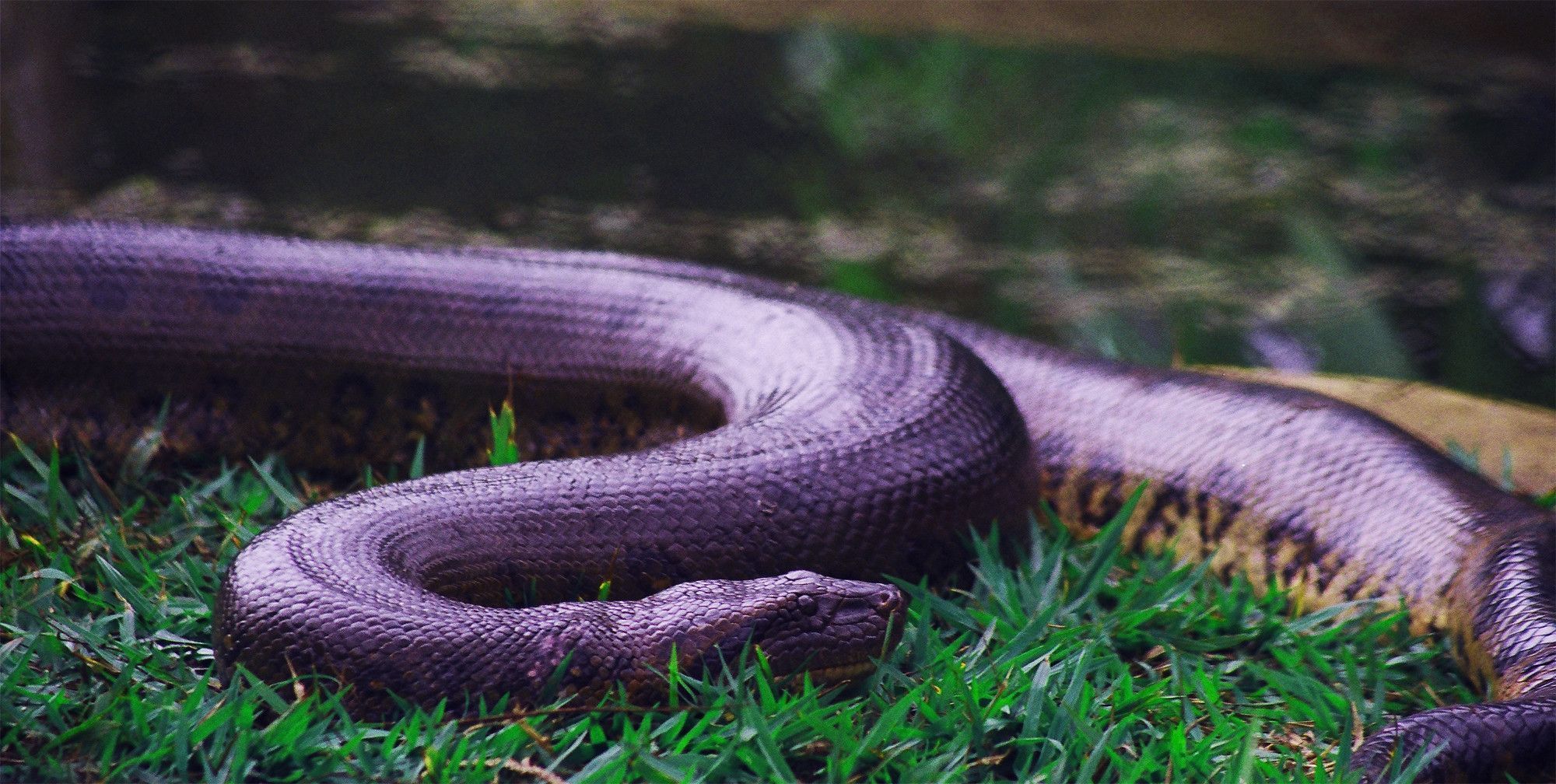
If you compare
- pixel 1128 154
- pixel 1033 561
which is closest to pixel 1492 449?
pixel 1033 561

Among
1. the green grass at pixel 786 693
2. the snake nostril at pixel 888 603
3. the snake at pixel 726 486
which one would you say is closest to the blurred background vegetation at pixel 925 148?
the snake at pixel 726 486

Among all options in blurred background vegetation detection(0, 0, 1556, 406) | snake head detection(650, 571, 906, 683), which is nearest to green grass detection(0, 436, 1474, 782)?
snake head detection(650, 571, 906, 683)

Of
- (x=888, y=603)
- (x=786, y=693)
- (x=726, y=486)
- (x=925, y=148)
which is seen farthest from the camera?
(x=925, y=148)

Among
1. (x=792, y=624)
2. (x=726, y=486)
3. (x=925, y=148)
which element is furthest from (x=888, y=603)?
(x=925, y=148)

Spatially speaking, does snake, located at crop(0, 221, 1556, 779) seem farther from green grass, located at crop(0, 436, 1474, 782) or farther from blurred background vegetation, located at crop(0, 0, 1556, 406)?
blurred background vegetation, located at crop(0, 0, 1556, 406)

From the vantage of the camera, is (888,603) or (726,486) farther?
(726,486)

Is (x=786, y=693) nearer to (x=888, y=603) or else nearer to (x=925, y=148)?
(x=888, y=603)

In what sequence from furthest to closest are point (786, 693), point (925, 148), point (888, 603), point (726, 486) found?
1. point (925, 148)
2. point (726, 486)
3. point (888, 603)
4. point (786, 693)

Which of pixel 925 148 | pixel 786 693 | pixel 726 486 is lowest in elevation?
pixel 925 148
